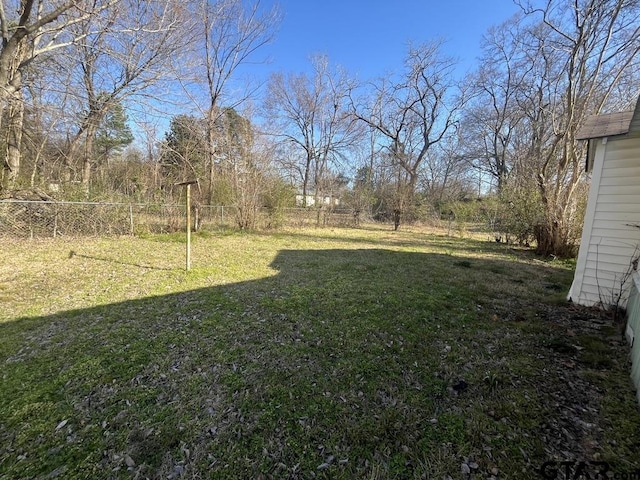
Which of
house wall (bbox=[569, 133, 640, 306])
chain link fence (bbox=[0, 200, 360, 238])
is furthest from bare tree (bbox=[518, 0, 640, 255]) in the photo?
chain link fence (bbox=[0, 200, 360, 238])

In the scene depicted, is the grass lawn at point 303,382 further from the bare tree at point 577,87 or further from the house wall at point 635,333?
the bare tree at point 577,87

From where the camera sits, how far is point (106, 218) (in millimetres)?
7969

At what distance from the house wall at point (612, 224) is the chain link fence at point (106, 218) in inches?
386

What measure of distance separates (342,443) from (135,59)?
988cm

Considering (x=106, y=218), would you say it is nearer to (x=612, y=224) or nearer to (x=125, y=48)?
(x=125, y=48)

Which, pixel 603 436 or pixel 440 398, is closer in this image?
pixel 603 436

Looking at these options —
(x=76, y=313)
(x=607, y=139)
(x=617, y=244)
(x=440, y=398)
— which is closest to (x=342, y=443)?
(x=440, y=398)

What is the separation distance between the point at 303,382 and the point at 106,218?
330 inches

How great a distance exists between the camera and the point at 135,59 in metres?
7.60

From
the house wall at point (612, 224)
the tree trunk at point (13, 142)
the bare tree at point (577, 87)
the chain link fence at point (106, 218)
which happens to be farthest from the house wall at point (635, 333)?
the tree trunk at point (13, 142)

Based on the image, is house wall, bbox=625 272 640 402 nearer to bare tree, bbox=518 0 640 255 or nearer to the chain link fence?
bare tree, bbox=518 0 640 255

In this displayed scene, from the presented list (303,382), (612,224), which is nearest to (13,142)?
(303,382)

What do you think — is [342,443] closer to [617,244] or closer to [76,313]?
[76,313]

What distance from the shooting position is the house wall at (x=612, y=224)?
11.4 feet
